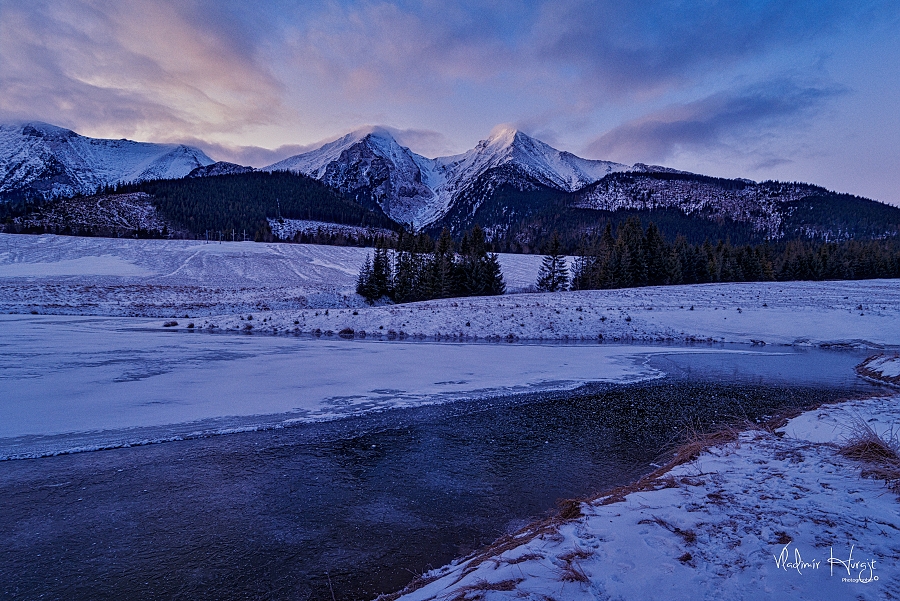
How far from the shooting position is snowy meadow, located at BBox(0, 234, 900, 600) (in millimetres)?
3867

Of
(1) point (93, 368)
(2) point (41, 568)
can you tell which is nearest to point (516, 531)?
(2) point (41, 568)

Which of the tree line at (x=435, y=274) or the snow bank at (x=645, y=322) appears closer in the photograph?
the snow bank at (x=645, y=322)

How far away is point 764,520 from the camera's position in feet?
14.0

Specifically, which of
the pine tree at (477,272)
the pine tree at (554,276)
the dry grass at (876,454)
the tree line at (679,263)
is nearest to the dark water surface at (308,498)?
the dry grass at (876,454)

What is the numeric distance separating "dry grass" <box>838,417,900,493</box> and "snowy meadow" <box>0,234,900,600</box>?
6 centimetres

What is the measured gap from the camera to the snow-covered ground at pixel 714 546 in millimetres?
3258

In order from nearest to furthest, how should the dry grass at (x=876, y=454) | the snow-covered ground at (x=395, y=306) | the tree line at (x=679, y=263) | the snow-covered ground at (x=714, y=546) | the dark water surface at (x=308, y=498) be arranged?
1. the snow-covered ground at (x=714, y=546)
2. the dark water surface at (x=308, y=498)
3. the dry grass at (x=876, y=454)
4. the snow-covered ground at (x=395, y=306)
5. the tree line at (x=679, y=263)

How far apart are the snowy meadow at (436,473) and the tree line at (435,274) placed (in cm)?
3146

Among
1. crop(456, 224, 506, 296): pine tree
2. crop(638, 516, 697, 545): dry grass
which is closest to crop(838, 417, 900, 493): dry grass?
crop(638, 516, 697, 545): dry grass

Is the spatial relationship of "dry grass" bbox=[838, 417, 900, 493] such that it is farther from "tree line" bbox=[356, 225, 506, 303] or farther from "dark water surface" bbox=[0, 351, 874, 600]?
"tree line" bbox=[356, 225, 506, 303]

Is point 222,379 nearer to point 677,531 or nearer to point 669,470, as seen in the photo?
point 669,470

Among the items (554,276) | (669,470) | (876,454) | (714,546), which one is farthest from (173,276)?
(876,454)

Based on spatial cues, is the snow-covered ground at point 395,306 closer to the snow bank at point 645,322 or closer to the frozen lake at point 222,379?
the snow bank at point 645,322

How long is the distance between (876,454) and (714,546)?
3.71 m
